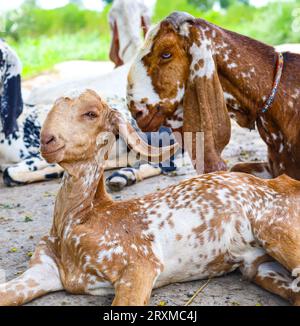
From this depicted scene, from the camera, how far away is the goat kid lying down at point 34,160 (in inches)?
247

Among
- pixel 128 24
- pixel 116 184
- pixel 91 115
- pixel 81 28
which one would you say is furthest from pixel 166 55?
pixel 81 28

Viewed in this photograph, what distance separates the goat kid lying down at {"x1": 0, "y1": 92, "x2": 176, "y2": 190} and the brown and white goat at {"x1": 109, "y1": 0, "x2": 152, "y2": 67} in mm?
3143

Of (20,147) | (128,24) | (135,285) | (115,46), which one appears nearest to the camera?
(135,285)

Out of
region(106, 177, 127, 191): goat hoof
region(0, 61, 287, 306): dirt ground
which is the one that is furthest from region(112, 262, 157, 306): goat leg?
region(106, 177, 127, 191): goat hoof

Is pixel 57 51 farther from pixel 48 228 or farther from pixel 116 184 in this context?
pixel 48 228

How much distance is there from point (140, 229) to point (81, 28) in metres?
25.1

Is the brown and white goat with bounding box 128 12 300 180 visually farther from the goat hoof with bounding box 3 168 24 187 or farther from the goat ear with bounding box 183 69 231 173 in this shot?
the goat hoof with bounding box 3 168 24 187

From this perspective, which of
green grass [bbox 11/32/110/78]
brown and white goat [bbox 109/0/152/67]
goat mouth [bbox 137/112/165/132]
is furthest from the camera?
green grass [bbox 11/32/110/78]

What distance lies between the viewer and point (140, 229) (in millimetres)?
3686

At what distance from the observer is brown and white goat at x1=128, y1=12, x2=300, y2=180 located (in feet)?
14.7

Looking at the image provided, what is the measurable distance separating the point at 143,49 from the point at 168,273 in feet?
5.50

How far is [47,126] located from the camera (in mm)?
3613

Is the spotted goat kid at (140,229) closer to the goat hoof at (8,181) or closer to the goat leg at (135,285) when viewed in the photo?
the goat leg at (135,285)
